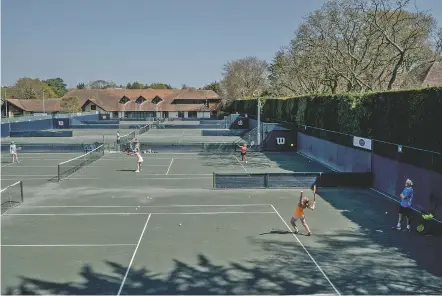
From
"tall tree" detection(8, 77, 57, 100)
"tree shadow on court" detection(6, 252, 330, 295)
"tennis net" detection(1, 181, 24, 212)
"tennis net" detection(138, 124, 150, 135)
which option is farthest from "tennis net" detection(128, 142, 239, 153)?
"tall tree" detection(8, 77, 57, 100)

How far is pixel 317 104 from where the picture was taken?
136ft

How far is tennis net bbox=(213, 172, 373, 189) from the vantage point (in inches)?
1016

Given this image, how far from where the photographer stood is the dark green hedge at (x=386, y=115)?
21.0 metres

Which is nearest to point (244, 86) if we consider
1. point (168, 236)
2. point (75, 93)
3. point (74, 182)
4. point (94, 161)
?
point (75, 93)

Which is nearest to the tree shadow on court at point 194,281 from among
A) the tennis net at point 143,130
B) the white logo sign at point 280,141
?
the white logo sign at point 280,141

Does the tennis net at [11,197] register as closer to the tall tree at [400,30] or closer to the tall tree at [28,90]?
the tall tree at [400,30]

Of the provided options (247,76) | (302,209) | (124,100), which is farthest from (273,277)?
(124,100)

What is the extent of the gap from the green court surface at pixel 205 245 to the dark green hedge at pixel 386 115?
351cm

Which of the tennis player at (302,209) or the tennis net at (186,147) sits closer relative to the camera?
the tennis player at (302,209)

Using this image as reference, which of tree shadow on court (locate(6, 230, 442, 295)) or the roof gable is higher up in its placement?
the roof gable

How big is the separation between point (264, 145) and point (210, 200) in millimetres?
24893

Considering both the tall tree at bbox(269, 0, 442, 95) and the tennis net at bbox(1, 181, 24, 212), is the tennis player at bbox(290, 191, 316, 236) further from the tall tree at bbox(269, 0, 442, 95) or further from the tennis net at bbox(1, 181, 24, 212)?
the tall tree at bbox(269, 0, 442, 95)

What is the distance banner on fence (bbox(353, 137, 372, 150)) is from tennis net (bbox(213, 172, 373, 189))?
123 inches

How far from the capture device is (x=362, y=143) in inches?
1156
